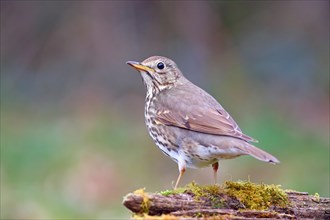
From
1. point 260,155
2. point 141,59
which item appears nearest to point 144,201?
point 260,155

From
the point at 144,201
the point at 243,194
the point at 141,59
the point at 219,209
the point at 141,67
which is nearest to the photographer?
the point at 144,201

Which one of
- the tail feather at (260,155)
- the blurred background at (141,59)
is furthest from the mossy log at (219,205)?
the blurred background at (141,59)

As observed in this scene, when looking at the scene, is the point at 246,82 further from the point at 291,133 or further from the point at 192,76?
the point at 291,133

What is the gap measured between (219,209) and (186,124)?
3.83ft

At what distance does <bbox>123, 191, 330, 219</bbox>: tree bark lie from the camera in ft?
13.1

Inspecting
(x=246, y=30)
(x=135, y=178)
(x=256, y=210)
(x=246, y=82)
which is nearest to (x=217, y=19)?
(x=246, y=30)

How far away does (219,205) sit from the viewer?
441 cm

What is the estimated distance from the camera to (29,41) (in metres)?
12.6

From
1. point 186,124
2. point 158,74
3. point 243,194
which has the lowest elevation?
point 243,194

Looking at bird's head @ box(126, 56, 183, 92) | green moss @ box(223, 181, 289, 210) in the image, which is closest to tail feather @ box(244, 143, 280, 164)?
green moss @ box(223, 181, 289, 210)

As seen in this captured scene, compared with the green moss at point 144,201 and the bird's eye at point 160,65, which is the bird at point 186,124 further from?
the green moss at point 144,201

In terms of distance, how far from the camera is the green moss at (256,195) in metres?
4.51

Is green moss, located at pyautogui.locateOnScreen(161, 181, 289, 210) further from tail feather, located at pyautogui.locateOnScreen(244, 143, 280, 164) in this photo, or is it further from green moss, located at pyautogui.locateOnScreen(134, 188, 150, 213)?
green moss, located at pyautogui.locateOnScreen(134, 188, 150, 213)

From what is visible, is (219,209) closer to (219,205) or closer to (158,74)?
(219,205)
